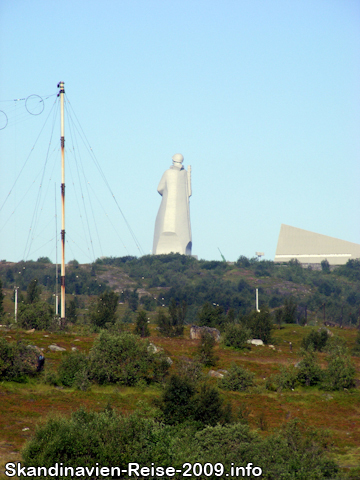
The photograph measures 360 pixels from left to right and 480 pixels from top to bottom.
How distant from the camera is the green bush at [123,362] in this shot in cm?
3147

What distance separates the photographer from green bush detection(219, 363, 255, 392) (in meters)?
32.8

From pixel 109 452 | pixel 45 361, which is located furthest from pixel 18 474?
pixel 45 361

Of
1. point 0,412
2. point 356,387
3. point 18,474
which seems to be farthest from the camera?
point 356,387

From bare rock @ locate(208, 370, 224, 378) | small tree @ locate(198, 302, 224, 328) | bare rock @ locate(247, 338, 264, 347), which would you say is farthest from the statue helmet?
bare rock @ locate(208, 370, 224, 378)

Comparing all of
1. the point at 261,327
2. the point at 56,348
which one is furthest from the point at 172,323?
the point at 56,348

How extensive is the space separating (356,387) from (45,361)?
1831cm

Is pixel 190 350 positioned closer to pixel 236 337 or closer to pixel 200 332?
pixel 236 337

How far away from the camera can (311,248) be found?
157 m

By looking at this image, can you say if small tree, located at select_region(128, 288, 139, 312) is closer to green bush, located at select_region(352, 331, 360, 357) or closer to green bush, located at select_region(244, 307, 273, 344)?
green bush, located at select_region(244, 307, 273, 344)

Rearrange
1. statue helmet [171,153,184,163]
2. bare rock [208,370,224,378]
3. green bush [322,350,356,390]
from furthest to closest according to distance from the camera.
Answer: statue helmet [171,153,184,163] < bare rock [208,370,224,378] < green bush [322,350,356,390]

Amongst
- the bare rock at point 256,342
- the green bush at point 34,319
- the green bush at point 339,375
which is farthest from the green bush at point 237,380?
the bare rock at point 256,342

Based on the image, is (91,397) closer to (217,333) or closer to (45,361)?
(45,361)

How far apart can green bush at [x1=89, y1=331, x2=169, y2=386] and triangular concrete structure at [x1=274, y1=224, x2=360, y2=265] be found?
417 feet

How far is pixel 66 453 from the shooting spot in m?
Answer: 16.2
